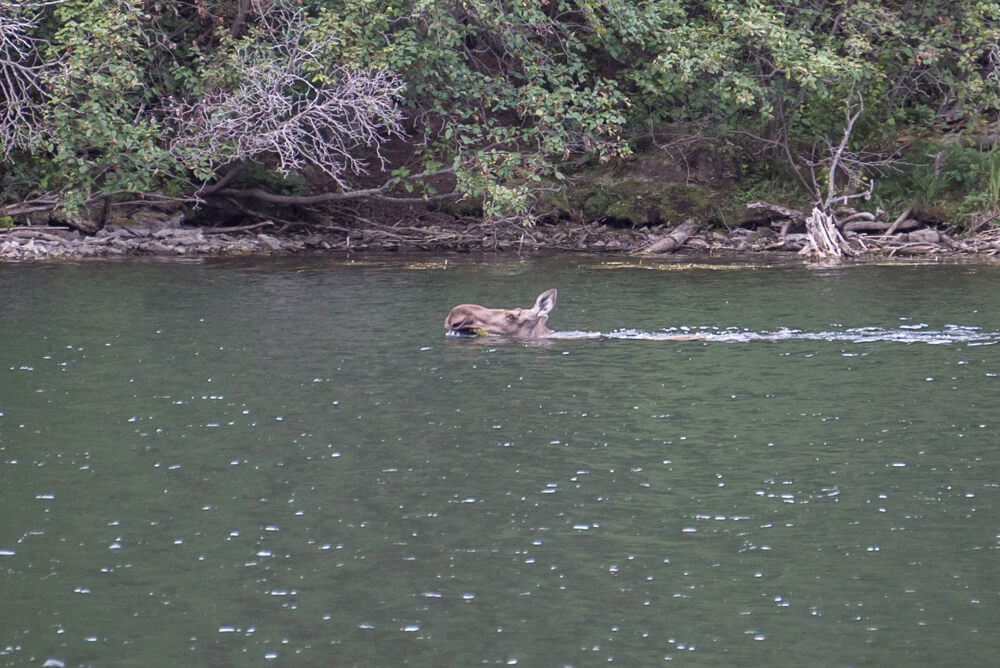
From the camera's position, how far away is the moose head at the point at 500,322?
16.0 m

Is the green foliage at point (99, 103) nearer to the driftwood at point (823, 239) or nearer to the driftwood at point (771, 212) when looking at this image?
the driftwood at point (771, 212)

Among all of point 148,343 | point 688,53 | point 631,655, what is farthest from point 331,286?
point 631,655

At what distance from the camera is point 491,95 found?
81.7 ft

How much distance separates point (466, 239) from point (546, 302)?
39.8ft

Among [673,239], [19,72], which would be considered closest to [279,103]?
[19,72]

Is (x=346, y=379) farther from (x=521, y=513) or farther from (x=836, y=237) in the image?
(x=836, y=237)

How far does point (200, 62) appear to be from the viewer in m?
24.7

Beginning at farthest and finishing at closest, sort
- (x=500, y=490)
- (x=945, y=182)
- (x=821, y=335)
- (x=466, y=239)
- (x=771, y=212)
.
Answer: (x=466, y=239) → (x=771, y=212) → (x=945, y=182) → (x=821, y=335) → (x=500, y=490)

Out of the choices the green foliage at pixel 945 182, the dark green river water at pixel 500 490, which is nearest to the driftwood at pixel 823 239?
the green foliage at pixel 945 182

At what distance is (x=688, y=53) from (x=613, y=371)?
474 inches

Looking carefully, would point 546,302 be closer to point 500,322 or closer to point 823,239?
point 500,322

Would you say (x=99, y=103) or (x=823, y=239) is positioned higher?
(x=99, y=103)

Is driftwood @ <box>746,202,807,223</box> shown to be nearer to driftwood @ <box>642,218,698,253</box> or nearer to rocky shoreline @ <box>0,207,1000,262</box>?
rocky shoreline @ <box>0,207,1000,262</box>

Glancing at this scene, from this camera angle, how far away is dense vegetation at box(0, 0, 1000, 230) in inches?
923
